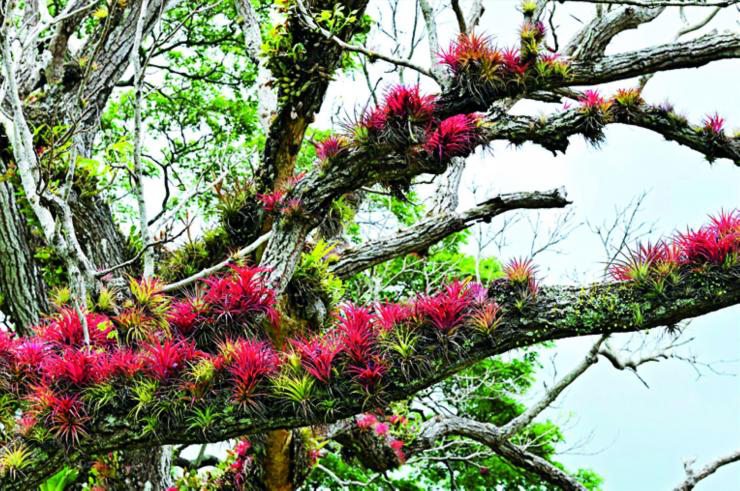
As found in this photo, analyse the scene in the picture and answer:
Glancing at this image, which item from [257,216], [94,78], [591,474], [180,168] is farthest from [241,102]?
[591,474]

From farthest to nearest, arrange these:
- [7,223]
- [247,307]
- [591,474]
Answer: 1. [591,474]
2. [7,223]
3. [247,307]

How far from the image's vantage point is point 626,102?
11.8ft

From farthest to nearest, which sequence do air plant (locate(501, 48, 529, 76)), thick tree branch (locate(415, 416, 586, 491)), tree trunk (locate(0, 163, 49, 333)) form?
thick tree branch (locate(415, 416, 586, 491)) → tree trunk (locate(0, 163, 49, 333)) → air plant (locate(501, 48, 529, 76))

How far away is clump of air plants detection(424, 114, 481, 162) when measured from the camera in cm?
317

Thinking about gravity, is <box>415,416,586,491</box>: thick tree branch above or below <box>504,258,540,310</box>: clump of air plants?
below

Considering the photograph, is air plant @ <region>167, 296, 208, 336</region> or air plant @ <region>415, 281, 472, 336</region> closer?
air plant @ <region>415, 281, 472, 336</region>

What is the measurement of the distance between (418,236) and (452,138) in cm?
110

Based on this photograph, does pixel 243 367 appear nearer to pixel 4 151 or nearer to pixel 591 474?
pixel 4 151

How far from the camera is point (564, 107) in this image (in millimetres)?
3564

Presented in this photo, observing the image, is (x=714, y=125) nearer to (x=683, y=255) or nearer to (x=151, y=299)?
(x=683, y=255)

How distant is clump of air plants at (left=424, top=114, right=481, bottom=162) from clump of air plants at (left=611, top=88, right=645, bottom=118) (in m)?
0.72

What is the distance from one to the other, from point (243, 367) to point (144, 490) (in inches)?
70.3

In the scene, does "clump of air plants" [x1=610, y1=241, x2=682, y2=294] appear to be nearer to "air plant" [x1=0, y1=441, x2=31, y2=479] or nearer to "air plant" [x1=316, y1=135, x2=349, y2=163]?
"air plant" [x1=316, y1=135, x2=349, y2=163]

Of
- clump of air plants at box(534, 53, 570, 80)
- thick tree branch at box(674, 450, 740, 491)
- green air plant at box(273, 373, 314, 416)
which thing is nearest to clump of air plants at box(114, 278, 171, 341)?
green air plant at box(273, 373, 314, 416)
